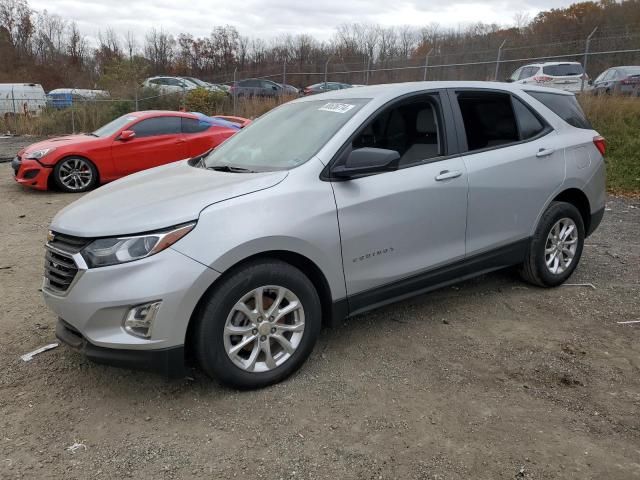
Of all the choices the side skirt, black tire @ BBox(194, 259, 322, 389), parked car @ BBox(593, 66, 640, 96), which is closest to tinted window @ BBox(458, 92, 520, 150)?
the side skirt

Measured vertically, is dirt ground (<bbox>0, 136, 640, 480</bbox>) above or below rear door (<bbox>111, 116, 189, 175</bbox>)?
below

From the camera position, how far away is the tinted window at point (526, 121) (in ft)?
14.2

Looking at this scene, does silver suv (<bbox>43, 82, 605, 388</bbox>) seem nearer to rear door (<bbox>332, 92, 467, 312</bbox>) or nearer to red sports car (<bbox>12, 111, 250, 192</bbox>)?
rear door (<bbox>332, 92, 467, 312</bbox>)

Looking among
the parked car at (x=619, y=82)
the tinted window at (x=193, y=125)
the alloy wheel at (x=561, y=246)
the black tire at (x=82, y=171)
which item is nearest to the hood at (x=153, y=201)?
the alloy wheel at (x=561, y=246)

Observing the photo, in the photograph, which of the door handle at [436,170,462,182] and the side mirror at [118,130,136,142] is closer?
the door handle at [436,170,462,182]

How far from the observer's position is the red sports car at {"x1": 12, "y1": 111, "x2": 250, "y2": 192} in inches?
362

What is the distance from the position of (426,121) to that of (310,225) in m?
1.37

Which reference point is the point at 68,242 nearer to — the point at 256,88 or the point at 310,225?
the point at 310,225

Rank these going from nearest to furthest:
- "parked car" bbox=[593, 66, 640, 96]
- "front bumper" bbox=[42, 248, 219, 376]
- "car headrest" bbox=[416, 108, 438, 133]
Answer: 1. "front bumper" bbox=[42, 248, 219, 376]
2. "car headrest" bbox=[416, 108, 438, 133]
3. "parked car" bbox=[593, 66, 640, 96]

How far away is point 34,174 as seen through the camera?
912 centimetres

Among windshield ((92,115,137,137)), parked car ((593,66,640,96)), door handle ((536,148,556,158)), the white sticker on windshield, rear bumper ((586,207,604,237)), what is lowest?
rear bumper ((586,207,604,237))

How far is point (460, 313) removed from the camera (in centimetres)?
422

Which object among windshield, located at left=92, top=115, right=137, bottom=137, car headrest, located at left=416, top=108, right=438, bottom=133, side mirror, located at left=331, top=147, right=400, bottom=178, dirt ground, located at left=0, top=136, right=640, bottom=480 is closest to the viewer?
dirt ground, located at left=0, top=136, right=640, bottom=480

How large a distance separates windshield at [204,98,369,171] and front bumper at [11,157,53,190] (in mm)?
6220
